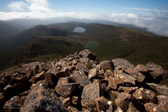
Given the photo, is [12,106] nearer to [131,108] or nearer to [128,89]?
[131,108]

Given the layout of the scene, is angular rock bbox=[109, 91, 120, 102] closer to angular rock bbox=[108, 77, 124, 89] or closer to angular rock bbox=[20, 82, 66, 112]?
angular rock bbox=[108, 77, 124, 89]

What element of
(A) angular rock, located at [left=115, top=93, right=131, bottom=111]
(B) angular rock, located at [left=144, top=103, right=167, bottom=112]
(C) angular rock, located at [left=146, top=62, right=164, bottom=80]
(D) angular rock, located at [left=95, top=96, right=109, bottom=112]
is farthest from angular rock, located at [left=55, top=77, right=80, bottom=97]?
(C) angular rock, located at [left=146, top=62, right=164, bottom=80]

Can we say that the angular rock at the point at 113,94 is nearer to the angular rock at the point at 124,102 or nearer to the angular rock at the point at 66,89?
the angular rock at the point at 124,102

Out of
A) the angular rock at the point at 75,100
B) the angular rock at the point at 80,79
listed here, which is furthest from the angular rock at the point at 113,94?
the angular rock at the point at 75,100

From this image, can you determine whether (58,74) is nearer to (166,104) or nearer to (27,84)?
(27,84)

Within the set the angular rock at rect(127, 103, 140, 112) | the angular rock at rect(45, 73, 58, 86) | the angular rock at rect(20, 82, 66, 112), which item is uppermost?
the angular rock at rect(20, 82, 66, 112)

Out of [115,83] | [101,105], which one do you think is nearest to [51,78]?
[101,105]

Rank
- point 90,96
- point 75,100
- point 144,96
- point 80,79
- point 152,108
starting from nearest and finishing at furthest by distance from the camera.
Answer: point 152,108, point 144,96, point 90,96, point 75,100, point 80,79

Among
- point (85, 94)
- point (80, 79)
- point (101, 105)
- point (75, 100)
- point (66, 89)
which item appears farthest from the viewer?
point (80, 79)

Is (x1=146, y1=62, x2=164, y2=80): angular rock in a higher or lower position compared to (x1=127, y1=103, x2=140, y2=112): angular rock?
lower
